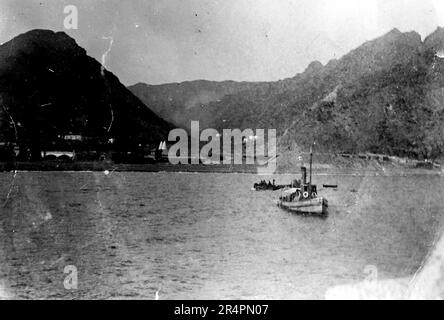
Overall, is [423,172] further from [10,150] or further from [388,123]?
[10,150]

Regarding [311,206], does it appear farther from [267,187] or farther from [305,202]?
[267,187]

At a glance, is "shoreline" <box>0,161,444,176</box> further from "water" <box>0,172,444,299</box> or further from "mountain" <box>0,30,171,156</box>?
"water" <box>0,172,444,299</box>

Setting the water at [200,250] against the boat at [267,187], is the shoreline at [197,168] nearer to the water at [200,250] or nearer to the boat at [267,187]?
the boat at [267,187]

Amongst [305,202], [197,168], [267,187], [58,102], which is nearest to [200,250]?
[305,202]

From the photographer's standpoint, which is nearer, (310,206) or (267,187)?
(310,206)

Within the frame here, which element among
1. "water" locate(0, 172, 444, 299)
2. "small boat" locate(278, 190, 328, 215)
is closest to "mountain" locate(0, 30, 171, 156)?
"water" locate(0, 172, 444, 299)
